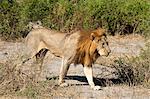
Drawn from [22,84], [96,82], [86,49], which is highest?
[86,49]

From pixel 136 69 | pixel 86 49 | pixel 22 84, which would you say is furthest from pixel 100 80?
pixel 22 84

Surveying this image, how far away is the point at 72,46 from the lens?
13.0 m

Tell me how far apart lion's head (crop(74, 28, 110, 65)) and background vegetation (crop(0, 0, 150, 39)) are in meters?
10.4

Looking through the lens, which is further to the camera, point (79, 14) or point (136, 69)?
point (79, 14)

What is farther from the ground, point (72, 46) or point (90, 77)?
point (72, 46)

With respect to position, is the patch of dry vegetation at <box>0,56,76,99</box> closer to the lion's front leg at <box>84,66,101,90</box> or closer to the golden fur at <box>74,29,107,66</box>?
the lion's front leg at <box>84,66,101,90</box>

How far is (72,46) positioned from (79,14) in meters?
11.2

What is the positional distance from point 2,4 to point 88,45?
11.4 m

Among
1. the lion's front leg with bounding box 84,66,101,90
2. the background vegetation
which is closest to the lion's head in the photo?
the lion's front leg with bounding box 84,66,101,90

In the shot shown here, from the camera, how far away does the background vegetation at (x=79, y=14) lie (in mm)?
23469

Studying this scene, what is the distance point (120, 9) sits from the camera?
79.6 ft

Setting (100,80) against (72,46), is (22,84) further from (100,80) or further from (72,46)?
(100,80)

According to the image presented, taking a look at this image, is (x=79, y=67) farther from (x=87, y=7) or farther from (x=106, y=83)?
(x=87, y=7)

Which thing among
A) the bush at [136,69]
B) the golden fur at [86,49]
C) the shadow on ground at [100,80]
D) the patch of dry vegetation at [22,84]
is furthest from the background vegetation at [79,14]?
the patch of dry vegetation at [22,84]
